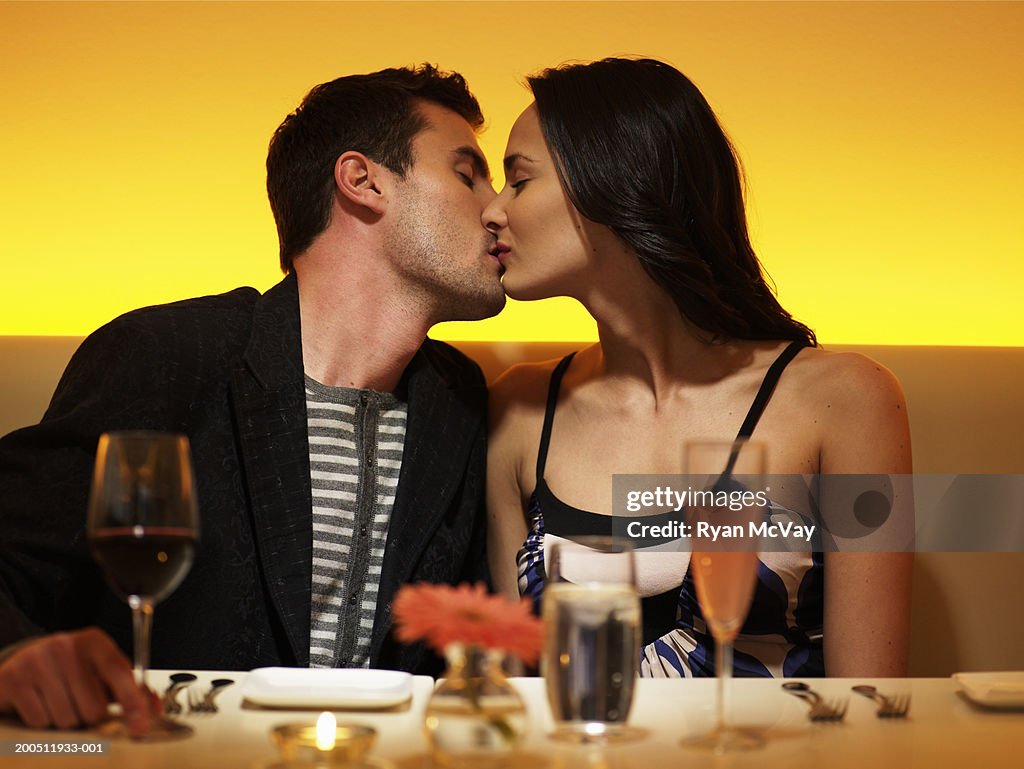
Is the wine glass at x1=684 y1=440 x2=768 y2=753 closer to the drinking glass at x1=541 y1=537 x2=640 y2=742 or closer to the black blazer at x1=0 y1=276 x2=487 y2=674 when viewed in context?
the drinking glass at x1=541 y1=537 x2=640 y2=742

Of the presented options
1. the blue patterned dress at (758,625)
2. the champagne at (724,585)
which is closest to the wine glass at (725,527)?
the champagne at (724,585)

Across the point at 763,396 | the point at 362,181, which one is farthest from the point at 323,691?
the point at 362,181

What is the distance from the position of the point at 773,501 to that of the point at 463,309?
1.94ft

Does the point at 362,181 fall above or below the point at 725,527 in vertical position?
above

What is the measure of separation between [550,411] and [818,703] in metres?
0.94

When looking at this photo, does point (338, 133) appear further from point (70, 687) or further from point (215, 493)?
point (70, 687)

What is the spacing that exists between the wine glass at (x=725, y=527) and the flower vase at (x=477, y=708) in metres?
0.17

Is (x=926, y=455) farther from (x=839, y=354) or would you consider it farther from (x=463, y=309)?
(x=463, y=309)

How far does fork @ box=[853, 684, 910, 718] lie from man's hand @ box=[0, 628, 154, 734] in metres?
0.59

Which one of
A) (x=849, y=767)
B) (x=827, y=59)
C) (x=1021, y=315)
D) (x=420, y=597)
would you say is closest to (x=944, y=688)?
(x=849, y=767)

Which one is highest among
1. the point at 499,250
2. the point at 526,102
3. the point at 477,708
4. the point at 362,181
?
the point at 526,102

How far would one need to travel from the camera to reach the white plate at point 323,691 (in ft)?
3.11

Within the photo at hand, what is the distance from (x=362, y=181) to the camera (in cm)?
194

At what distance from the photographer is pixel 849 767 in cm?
79
